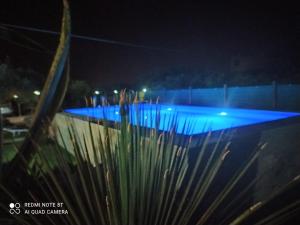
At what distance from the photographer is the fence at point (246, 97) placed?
10.4m

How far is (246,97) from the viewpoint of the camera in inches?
473

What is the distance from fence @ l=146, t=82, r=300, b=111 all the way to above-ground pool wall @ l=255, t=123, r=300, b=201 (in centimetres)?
463

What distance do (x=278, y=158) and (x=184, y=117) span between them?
209 centimetres

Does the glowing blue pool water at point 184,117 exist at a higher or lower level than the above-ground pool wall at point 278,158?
higher

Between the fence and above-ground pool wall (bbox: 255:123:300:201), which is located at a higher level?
the fence

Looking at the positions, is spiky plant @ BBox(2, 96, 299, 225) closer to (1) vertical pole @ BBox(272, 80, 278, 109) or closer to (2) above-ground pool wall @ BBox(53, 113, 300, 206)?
(2) above-ground pool wall @ BBox(53, 113, 300, 206)

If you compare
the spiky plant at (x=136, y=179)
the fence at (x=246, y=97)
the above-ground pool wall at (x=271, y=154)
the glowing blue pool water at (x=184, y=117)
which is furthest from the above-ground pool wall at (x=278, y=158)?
the fence at (x=246, y=97)

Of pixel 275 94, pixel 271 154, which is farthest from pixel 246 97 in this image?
pixel 271 154

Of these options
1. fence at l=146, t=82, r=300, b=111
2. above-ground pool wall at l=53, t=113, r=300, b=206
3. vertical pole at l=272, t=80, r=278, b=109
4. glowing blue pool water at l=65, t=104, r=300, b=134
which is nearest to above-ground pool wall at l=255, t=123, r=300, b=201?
above-ground pool wall at l=53, t=113, r=300, b=206

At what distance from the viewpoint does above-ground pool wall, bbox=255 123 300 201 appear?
378 cm

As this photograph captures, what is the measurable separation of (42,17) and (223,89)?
10.6 meters

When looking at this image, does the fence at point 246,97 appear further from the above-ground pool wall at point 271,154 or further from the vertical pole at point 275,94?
the above-ground pool wall at point 271,154

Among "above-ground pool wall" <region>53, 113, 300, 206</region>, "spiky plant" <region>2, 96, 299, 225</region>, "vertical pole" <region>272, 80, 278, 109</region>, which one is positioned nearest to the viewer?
"spiky plant" <region>2, 96, 299, 225</region>

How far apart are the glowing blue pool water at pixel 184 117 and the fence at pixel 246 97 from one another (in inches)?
99.3
